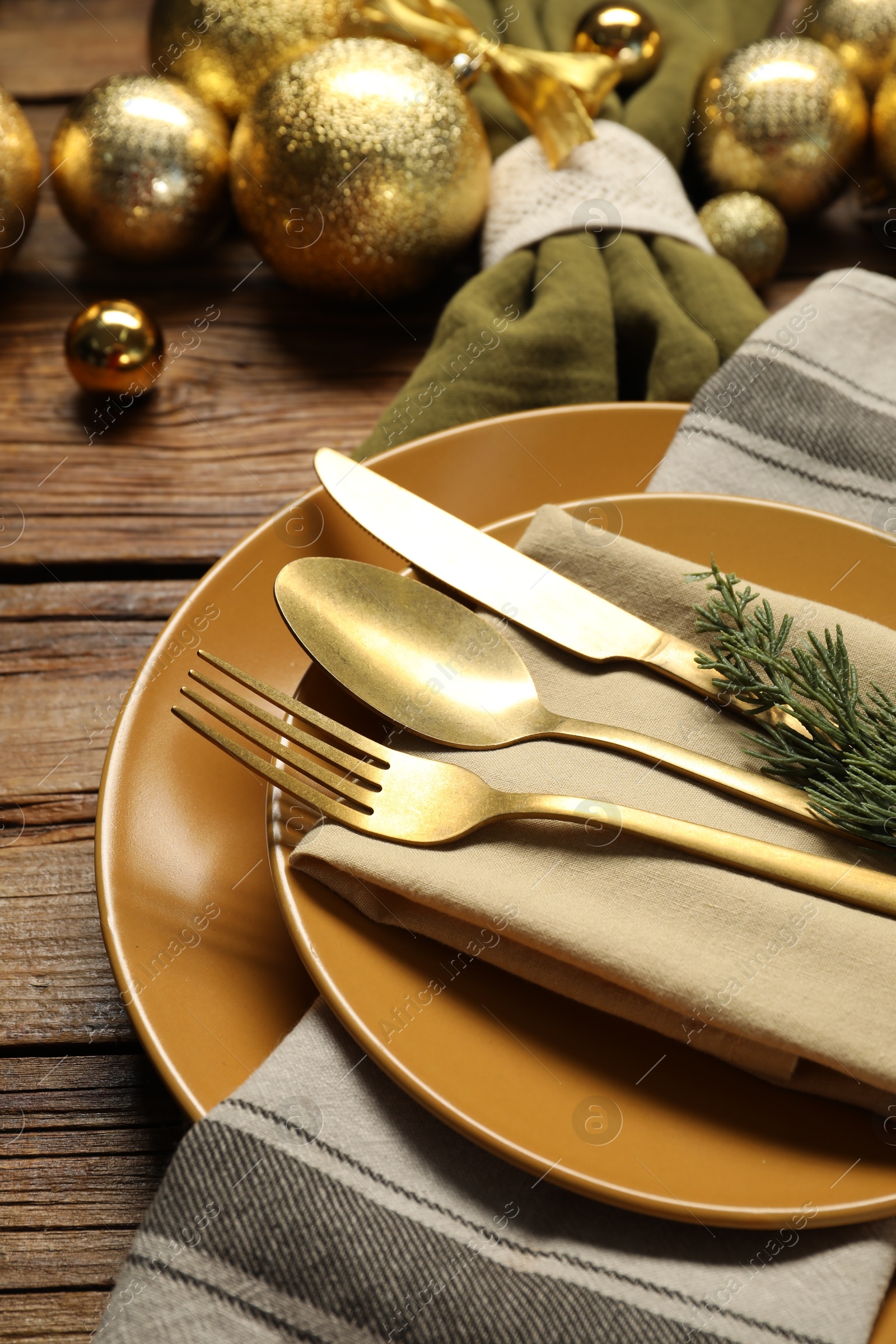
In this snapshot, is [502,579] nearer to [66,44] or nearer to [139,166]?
[139,166]

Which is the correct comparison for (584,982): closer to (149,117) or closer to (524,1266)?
(524,1266)

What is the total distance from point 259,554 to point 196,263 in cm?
62

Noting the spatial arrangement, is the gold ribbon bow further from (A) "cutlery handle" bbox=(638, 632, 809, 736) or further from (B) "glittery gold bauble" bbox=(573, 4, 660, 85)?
(A) "cutlery handle" bbox=(638, 632, 809, 736)

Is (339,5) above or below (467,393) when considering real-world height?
above

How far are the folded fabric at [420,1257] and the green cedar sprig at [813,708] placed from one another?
8.1 inches

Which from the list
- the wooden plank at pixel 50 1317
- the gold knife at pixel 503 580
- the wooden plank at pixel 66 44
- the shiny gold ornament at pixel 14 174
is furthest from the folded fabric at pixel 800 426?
the wooden plank at pixel 66 44

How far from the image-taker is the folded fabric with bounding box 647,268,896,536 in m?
0.79

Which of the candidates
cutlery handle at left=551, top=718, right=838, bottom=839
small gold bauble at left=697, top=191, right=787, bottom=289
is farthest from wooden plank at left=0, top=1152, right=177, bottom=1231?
small gold bauble at left=697, top=191, right=787, bottom=289

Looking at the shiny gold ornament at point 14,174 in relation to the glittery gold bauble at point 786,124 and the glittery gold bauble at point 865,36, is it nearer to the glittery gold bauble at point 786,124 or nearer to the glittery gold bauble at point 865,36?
the glittery gold bauble at point 786,124

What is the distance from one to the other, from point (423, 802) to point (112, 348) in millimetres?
652

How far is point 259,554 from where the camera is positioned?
72cm

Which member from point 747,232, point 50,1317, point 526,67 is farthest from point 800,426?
point 50,1317

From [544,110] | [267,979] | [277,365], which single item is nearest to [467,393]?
[277,365]

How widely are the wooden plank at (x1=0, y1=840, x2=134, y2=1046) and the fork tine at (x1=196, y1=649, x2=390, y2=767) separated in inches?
9.1
